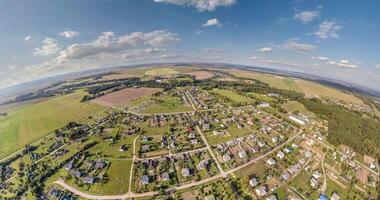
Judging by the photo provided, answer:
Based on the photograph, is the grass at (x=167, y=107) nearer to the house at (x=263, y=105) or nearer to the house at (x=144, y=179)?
the house at (x=263, y=105)

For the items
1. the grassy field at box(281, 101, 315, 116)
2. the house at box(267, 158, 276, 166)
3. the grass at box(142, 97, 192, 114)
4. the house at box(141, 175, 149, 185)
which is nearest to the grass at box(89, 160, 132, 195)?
the house at box(141, 175, 149, 185)

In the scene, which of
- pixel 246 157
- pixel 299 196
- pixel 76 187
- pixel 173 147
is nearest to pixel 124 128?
pixel 173 147

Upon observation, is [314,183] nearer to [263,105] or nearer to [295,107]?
[263,105]

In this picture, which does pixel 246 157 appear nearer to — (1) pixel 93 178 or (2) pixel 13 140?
(1) pixel 93 178

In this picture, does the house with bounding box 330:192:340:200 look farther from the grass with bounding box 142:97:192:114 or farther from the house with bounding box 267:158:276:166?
the grass with bounding box 142:97:192:114

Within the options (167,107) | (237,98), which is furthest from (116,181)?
(237,98)
